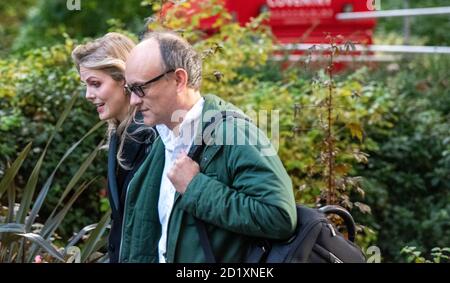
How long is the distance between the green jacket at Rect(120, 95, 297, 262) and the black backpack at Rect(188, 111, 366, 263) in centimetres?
3

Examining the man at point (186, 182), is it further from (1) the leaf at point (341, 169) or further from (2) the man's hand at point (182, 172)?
(1) the leaf at point (341, 169)

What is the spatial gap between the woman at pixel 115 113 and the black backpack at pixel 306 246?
74 centimetres

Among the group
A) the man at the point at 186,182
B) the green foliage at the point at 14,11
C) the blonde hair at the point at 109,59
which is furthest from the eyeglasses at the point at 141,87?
the green foliage at the point at 14,11

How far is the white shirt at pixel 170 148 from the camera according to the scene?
320 cm

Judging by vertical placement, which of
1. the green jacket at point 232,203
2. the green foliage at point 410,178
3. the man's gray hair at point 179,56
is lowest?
the green foliage at point 410,178

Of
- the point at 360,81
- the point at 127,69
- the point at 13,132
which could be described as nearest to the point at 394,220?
the point at 360,81

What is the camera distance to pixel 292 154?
6516 mm

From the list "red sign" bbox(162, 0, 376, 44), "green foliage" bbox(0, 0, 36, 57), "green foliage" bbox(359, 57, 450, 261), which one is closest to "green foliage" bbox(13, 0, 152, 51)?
"green foliage" bbox(0, 0, 36, 57)

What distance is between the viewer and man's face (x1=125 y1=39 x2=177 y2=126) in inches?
126

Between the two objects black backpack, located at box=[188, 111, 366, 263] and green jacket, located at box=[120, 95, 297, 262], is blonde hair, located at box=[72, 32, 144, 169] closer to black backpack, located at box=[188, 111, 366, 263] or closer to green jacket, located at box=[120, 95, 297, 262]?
green jacket, located at box=[120, 95, 297, 262]

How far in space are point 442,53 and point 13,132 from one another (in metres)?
4.41

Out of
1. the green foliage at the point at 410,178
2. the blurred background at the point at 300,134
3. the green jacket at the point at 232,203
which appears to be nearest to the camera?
the green jacket at the point at 232,203

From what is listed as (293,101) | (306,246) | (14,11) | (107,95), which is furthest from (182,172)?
(14,11)
